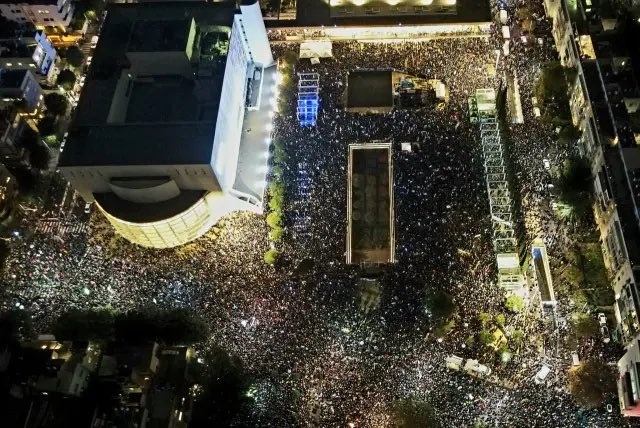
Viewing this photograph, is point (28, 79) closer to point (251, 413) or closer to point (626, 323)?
point (251, 413)

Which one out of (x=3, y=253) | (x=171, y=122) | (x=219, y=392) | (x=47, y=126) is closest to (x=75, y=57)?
(x=47, y=126)

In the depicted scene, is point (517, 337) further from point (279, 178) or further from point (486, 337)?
point (279, 178)

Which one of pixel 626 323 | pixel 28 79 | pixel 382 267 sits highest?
pixel 28 79

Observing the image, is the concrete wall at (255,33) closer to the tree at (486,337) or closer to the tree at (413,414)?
the tree at (486,337)

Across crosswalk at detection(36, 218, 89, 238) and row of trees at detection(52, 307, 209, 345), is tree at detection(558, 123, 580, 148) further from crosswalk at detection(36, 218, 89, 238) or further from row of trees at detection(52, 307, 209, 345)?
crosswalk at detection(36, 218, 89, 238)

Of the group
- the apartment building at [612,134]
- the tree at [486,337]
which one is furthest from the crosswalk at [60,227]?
the apartment building at [612,134]

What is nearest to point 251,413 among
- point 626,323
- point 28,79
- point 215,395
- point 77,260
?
point 215,395

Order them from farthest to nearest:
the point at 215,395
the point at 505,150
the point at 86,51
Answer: the point at 86,51, the point at 505,150, the point at 215,395
